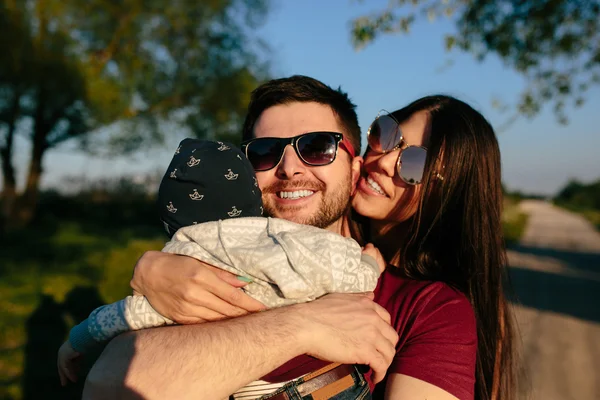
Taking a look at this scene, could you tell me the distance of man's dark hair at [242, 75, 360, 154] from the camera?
2.82 metres

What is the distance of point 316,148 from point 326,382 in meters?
1.23

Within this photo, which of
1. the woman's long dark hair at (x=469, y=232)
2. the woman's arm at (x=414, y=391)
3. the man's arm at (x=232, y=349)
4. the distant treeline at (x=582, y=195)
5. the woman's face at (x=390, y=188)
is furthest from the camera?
the distant treeline at (x=582, y=195)

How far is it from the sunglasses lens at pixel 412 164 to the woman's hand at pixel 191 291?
1.11 m

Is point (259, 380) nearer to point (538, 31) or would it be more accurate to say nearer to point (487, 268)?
point (487, 268)

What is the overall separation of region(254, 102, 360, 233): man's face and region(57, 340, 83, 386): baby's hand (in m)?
1.13

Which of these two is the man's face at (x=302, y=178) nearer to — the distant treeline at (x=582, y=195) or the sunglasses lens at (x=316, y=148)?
the sunglasses lens at (x=316, y=148)

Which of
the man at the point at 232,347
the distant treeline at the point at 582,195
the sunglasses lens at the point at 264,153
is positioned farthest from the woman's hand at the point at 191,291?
the distant treeline at the point at 582,195

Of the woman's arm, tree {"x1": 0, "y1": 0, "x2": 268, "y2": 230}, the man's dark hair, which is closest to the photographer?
the woman's arm

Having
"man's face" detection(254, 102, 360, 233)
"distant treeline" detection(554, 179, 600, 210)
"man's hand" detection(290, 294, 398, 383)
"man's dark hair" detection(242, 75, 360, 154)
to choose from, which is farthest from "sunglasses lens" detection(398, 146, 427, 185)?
"distant treeline" detection(554, 179, 600, 210)

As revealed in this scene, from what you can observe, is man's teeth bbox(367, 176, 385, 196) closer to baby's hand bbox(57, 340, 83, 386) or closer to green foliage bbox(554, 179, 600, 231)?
baby's hand bbox(57, 340, 83, 386)

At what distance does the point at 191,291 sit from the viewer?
1740 millimetres

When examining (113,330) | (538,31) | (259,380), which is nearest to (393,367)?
(259,380)

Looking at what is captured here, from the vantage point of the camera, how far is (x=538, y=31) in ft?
18.9

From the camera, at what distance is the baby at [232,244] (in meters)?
1.71
